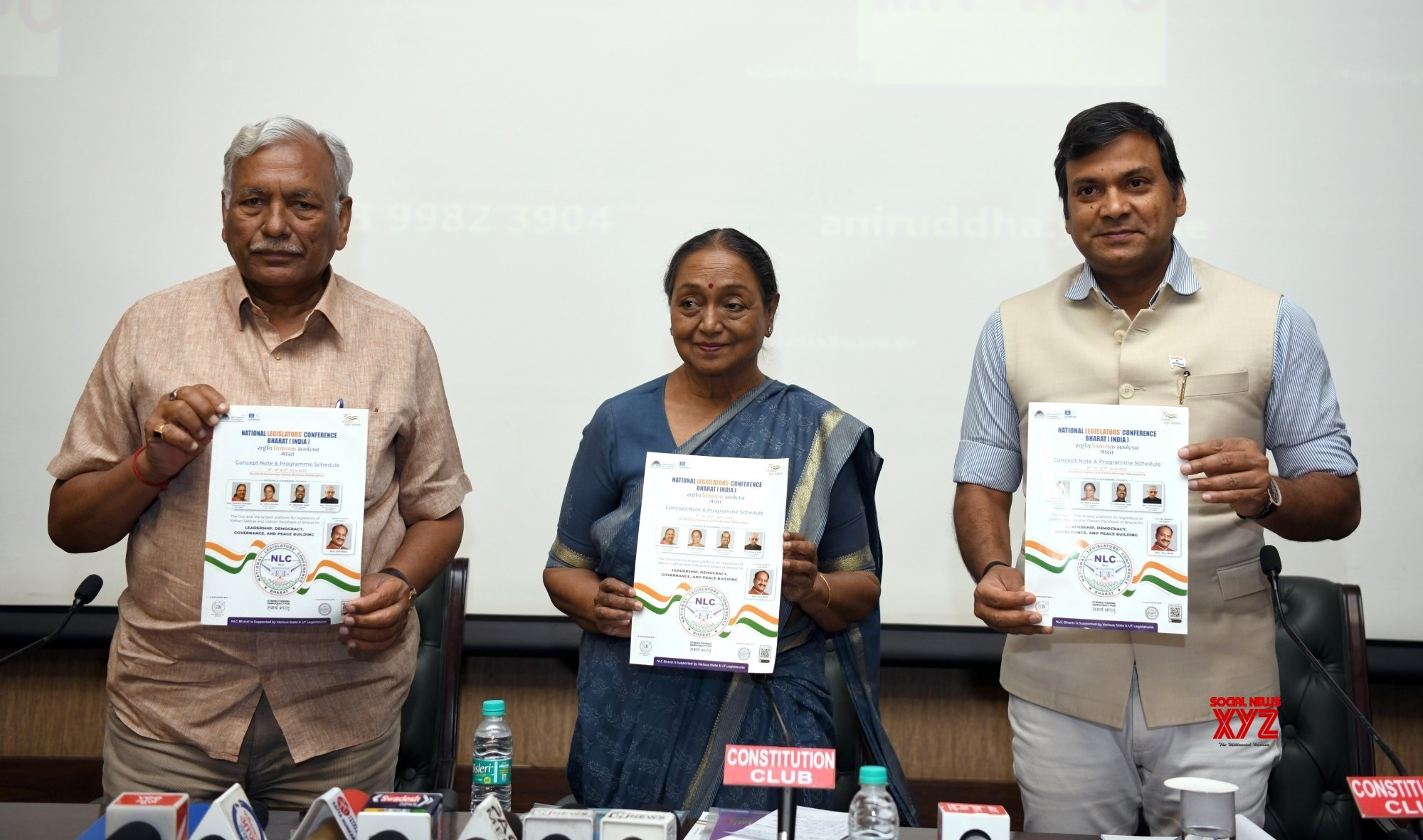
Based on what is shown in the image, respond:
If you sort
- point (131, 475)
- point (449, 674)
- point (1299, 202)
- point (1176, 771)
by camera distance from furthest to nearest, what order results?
point (1299, 202), point (449, 674), point (1176, 771), point (131, 475)

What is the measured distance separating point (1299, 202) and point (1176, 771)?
2.01m

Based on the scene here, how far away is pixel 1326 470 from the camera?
203 cm

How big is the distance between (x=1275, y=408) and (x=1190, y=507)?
0.84 feet

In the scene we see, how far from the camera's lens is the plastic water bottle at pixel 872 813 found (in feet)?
5.01

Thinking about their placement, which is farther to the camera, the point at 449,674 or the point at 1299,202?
the point at 1299,202

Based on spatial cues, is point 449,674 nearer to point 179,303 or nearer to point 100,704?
point 179,303

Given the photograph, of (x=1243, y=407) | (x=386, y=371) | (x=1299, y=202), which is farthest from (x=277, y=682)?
(x=1299, y=202)

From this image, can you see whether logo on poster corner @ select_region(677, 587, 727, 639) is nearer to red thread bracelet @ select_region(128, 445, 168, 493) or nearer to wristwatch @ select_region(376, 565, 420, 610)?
wristwatch @ select_region(376, 565, 420, 610)

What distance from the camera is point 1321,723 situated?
2.58 metres

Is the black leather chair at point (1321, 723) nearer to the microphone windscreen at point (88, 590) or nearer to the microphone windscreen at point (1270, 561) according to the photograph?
the microphone windscreen at point (1270, 561)

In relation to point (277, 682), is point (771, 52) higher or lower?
higher

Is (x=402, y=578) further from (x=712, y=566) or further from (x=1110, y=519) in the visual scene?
(x=1110, y=519)

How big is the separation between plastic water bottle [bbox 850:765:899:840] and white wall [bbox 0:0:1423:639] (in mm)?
1836
